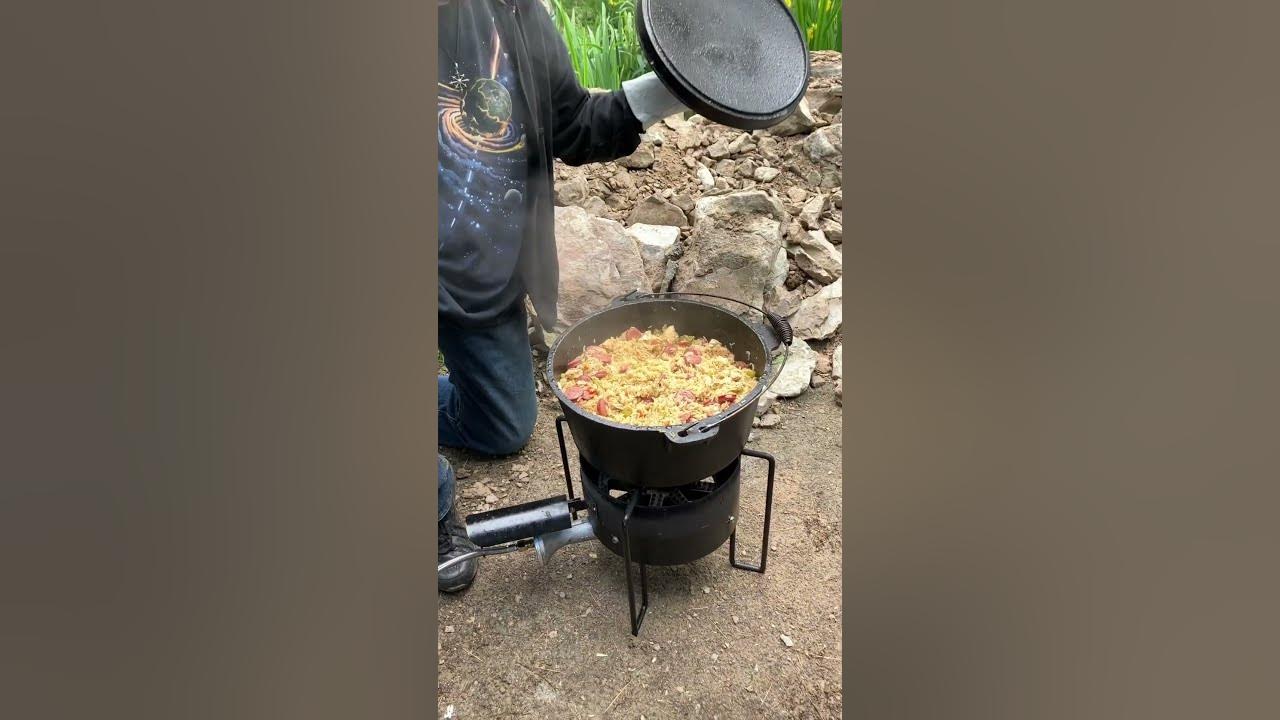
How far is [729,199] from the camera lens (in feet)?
10.6

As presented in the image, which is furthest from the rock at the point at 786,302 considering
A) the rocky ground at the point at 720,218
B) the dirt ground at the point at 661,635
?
the dirt ground at the point at 661,635

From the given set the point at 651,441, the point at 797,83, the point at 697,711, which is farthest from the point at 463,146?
the point at 697,711

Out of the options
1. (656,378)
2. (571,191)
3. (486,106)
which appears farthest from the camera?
(571,191)

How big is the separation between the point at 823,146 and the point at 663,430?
249 centimetres

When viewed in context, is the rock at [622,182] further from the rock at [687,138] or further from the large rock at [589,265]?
the large rock at [589,265]

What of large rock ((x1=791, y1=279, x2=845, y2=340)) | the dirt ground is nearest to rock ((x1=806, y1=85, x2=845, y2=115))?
large rock ((x1=791, y1=279, x2=845, y2=340))

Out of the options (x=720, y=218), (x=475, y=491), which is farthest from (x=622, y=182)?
(x=475, y=491)

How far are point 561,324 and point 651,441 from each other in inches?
62.5

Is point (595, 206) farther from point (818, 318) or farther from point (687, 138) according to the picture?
point (818, 318)

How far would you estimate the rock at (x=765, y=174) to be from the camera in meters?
3.65

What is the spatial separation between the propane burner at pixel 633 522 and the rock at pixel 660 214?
1775mm

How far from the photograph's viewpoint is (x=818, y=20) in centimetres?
371

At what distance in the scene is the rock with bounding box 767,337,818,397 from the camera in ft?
9.74

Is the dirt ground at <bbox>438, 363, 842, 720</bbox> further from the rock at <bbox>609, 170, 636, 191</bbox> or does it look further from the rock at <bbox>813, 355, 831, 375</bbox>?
the rock at <bbox>609, 170, 636, 191</bbox>
